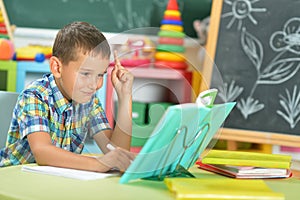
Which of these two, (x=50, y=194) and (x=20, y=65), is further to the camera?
(x=20, y=65)

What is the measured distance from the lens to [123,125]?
136 cm

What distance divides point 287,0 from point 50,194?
246 cm

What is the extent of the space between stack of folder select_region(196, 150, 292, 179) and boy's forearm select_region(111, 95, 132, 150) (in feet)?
0.58

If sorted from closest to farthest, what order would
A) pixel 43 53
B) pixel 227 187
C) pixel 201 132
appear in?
pixel 227 187 → pixel 201 132 → pixel 43 53

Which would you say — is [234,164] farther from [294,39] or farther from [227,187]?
[294,39]

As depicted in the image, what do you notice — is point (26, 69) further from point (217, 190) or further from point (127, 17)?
point (217, 190)

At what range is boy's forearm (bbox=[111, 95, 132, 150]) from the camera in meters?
1.37

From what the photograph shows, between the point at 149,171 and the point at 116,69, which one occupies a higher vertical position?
the point at 116,69

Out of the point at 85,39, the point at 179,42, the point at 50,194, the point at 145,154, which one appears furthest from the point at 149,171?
the point at 179,42

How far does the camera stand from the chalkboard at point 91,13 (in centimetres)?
379

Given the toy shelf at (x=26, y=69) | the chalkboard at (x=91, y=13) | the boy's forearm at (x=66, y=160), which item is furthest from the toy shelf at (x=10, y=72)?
the boy's forearm at (x=66, y=160)

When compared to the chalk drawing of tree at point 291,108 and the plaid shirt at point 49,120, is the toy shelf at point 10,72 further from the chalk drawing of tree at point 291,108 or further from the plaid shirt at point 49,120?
the plaid shirt at point 49,120

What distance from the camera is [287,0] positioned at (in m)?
3.26

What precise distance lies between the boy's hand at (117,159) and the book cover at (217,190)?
101 mm
